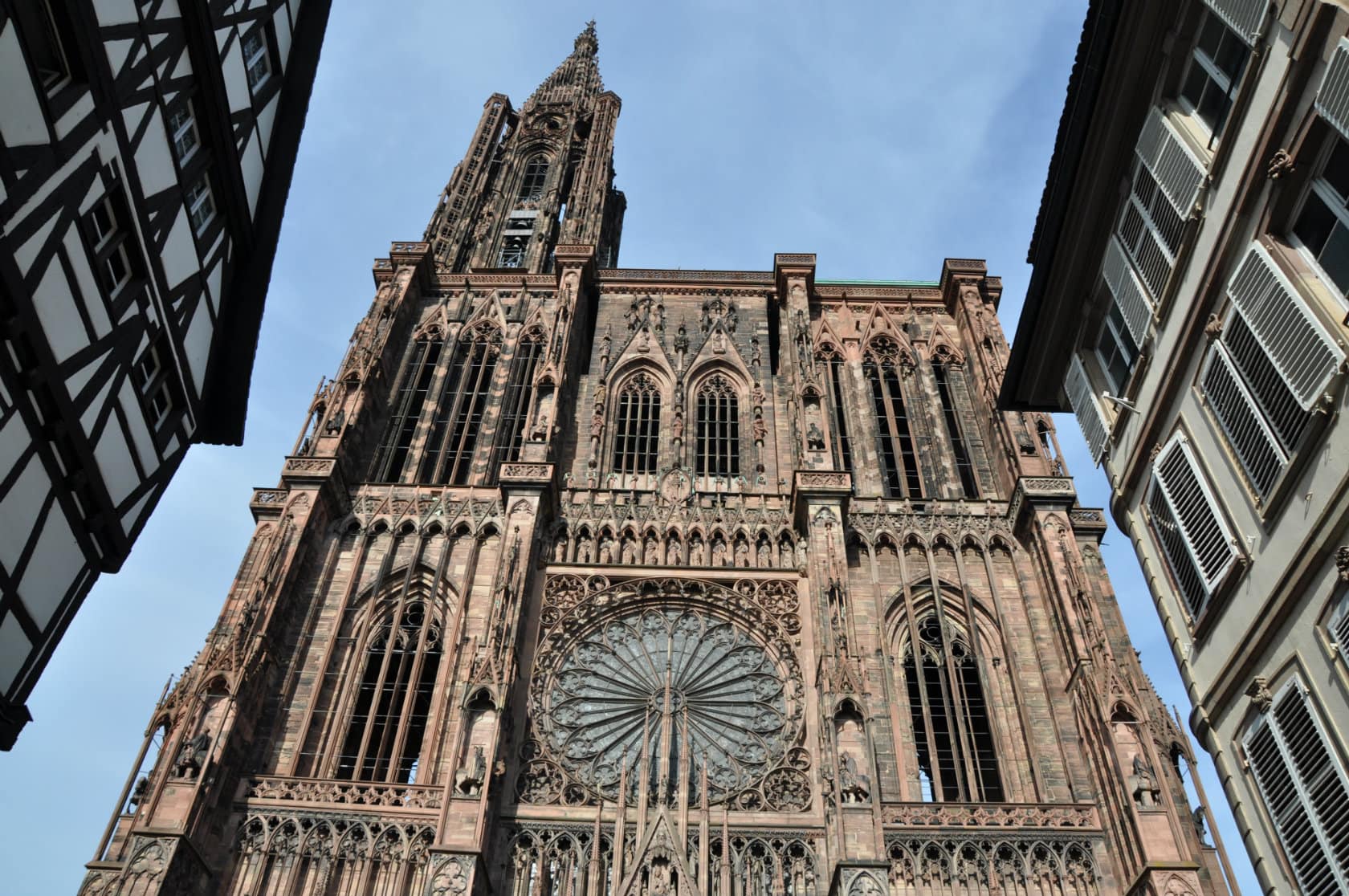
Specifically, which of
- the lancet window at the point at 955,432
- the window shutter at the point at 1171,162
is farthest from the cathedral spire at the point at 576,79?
the window shutter at the point at 1171,162

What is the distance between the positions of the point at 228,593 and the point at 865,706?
12.4m

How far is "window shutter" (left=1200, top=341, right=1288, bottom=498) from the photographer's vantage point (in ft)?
28.7

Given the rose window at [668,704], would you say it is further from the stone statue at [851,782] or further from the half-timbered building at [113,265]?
the half-timbered building at [113,265]

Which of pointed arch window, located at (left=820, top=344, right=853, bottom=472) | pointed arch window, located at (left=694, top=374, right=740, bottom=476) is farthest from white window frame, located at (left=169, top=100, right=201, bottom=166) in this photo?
pointed arch window, located at (left=820, top=344, right=853, bottom=472)

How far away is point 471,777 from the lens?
17.0 metres

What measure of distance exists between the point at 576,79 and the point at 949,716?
1385 inches

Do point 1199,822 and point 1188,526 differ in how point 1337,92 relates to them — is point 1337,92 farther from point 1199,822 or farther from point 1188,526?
point 1199,822

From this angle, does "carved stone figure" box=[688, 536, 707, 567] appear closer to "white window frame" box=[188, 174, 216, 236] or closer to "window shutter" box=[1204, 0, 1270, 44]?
"white window frame" box=[188, 174, 216, 236]

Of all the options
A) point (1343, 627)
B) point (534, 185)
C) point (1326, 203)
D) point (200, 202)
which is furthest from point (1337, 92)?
point (534, 185)

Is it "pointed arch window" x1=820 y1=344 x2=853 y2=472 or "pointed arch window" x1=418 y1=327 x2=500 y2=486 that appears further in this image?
"pointed arch window" x1=418 y1=327 x2=500 y2=486

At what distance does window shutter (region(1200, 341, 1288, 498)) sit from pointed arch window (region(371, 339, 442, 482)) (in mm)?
19039

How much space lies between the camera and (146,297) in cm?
1144

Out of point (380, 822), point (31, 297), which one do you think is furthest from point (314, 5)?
point (380, 822)

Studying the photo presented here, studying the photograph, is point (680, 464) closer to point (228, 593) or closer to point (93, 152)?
point (228, 593)
